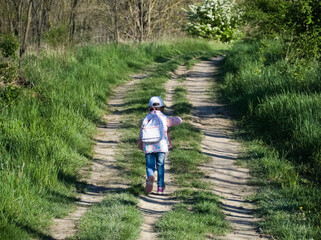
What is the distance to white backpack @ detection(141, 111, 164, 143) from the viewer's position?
20.9 ft

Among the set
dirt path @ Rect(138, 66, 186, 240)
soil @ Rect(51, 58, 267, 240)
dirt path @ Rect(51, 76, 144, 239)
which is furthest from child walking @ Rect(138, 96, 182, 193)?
dirt path @ Rect(51, 76, 144, 239)

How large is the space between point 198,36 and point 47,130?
21.6 m

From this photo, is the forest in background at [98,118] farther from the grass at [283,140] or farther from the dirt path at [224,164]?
the dirt path at [224,164]

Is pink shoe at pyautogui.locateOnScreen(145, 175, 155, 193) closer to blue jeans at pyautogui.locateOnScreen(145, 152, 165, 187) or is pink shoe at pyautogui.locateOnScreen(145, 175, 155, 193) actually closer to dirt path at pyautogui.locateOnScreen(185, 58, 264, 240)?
blue jeans at pyautogui.locateOnScreen(145, 152, 165, 187)

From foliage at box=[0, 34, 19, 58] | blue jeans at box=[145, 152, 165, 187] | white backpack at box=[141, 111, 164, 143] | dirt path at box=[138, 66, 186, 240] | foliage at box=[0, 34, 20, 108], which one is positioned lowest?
dirt path at box=[138, 66, 186, 240]

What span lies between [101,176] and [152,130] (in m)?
1.44

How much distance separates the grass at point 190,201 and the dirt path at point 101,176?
3.25ft

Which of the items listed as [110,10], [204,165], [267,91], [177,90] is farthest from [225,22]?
[204,165]

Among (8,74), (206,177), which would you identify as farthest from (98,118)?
(206,177)

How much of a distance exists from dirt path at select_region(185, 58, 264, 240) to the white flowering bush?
563 inches

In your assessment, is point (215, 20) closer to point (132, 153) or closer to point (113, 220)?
point (132, 153)

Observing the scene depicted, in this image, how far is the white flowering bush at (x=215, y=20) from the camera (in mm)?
28078

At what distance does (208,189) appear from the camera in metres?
6.75

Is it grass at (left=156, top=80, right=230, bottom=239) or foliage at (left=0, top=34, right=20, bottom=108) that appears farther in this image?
foliage at (left=0, top=34, right=20, bottom=108)
